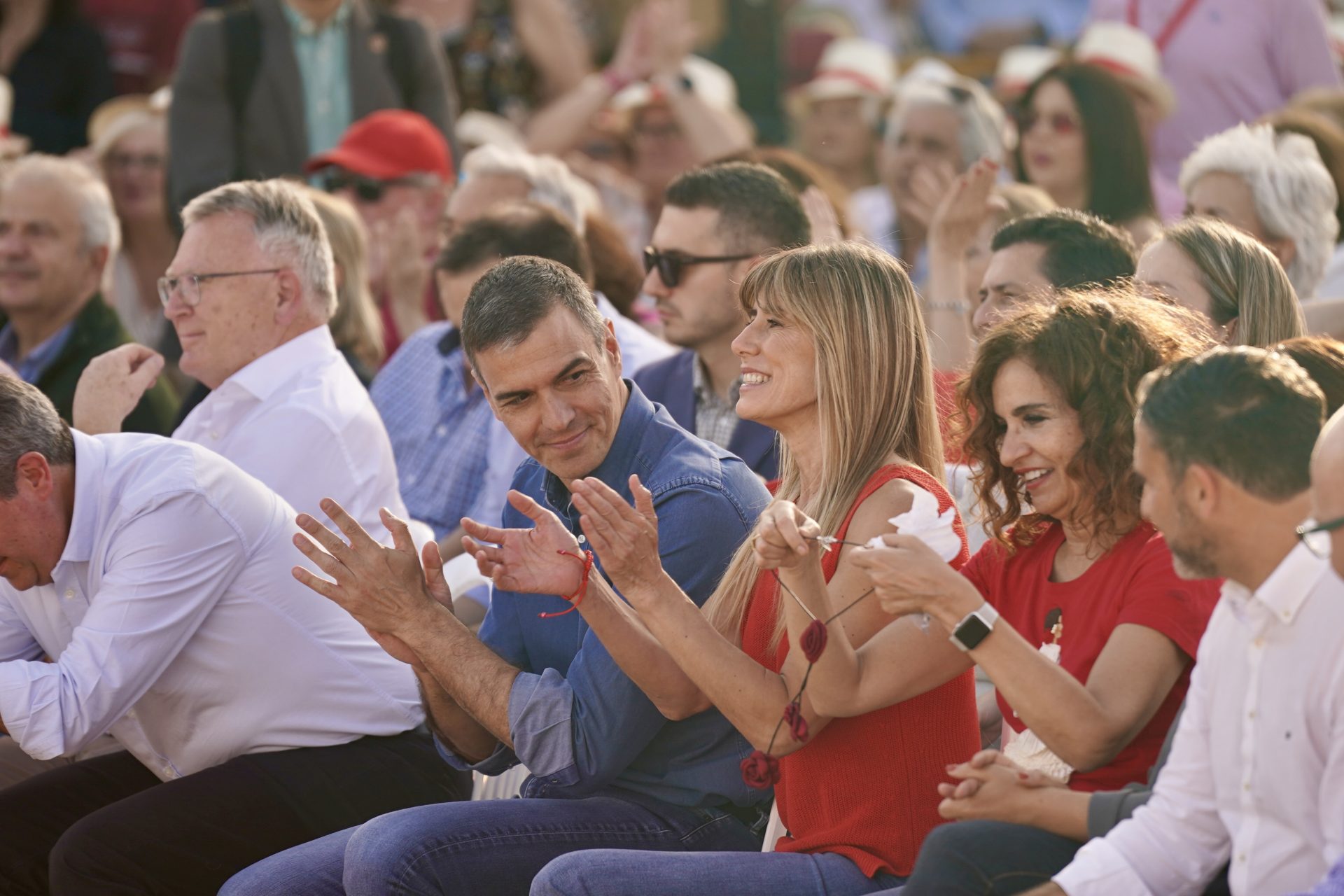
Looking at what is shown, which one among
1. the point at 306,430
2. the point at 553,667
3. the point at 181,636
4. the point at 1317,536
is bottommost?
the point at 553,667

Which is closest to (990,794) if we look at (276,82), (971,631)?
(971,631)

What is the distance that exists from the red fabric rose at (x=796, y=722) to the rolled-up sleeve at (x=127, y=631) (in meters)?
1.49

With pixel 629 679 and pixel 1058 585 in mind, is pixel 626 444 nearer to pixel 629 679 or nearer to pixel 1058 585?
pixel 629 679

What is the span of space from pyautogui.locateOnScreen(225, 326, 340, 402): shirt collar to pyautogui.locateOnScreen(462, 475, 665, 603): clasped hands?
4.84 ft

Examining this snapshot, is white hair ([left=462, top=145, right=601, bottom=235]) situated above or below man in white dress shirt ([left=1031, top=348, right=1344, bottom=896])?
above

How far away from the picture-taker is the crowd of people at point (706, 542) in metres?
2.60

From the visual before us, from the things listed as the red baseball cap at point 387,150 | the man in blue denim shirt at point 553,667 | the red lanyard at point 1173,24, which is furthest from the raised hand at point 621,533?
the red lanyard at point 1173,24

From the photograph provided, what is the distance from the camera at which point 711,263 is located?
5098 mm

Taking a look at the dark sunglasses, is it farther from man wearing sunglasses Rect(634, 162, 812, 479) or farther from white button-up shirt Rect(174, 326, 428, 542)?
white button-up shirt Rect(174, 326, 428, 542)

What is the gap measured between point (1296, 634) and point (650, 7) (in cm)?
572

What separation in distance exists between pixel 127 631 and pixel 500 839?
39.4 inches

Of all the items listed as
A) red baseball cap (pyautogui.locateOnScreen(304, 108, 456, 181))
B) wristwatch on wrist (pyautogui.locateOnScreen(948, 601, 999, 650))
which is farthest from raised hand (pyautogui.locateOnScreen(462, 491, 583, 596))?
red baseball cap (pyautogui.locateOnScreen(304, 108, 456, 181))

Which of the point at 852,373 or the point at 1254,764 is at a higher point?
the point at 852,373

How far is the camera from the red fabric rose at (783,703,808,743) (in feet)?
9.77
